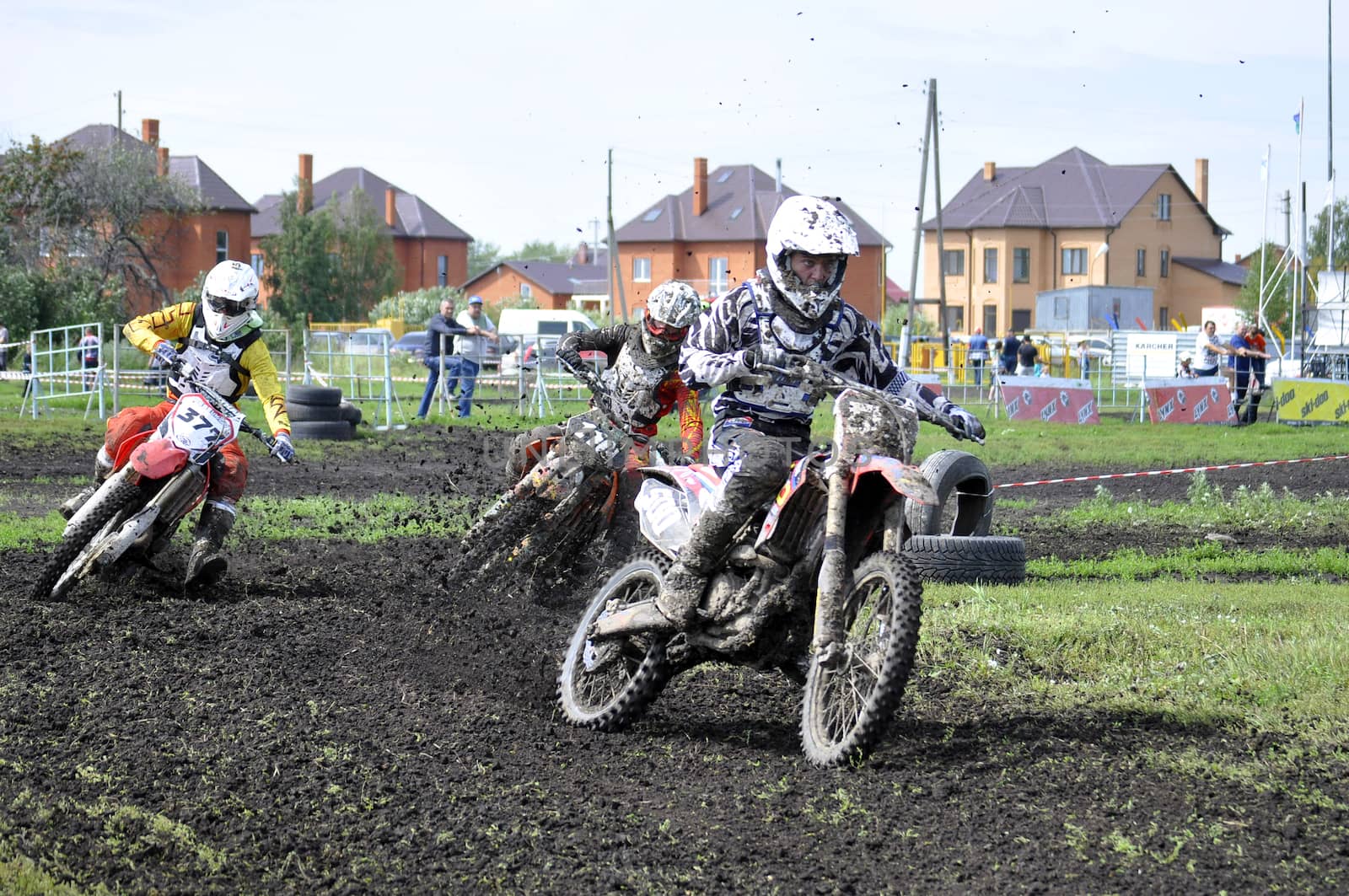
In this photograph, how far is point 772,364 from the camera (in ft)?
18.7

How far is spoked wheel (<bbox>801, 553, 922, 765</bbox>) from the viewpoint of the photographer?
5129 millimetres

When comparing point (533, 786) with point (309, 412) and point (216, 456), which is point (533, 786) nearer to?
point (216, 456)

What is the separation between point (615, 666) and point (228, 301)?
13.7 ft

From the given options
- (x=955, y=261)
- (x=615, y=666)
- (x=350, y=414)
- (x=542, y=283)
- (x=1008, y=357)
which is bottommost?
(x=615, y=666)

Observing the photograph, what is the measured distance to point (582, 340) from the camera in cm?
980

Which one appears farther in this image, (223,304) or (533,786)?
(223,304)

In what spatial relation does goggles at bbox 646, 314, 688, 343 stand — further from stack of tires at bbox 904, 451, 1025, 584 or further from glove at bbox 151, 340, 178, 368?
glove at bbox 151, 340, 178, 368

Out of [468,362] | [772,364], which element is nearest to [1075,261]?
[468,362]

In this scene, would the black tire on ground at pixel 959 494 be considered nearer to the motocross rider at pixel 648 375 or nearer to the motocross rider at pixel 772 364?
the motocross rider at pixel 648 375

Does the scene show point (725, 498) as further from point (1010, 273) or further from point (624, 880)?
point (1010, 273)

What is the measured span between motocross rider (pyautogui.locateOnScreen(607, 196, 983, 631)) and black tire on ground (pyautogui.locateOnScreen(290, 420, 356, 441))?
54.0 feet

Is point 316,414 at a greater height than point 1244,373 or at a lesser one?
lesser

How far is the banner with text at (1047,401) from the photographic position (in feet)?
88.3

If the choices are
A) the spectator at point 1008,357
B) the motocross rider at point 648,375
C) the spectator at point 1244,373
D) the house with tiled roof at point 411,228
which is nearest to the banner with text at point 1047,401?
the spectator at point 1244,373
